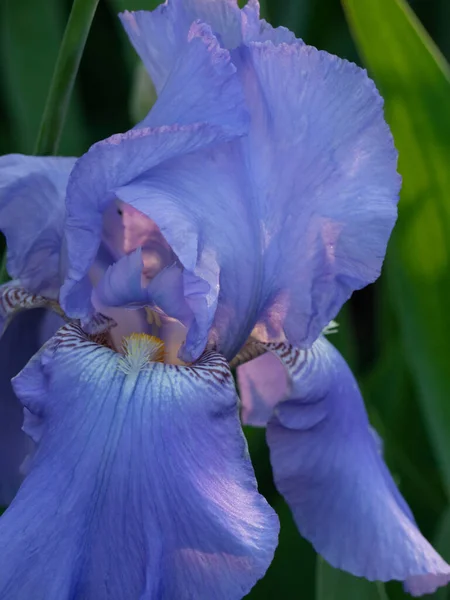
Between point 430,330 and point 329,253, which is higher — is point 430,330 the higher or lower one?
the lower one

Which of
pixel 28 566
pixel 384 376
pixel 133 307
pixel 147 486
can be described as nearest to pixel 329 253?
pixel 133 307

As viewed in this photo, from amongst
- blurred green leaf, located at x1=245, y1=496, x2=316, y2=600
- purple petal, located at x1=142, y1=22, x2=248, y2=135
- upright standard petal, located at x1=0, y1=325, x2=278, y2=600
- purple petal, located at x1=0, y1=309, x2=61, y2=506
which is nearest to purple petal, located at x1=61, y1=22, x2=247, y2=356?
purple petal, located at x1=142, y1=22, x2=248, y2=135

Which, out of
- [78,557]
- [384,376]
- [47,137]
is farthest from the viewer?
[384,376]

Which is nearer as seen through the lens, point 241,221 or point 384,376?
point 241,221

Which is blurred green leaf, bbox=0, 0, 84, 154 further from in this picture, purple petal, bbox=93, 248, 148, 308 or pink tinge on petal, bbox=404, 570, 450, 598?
pink tinge on petal, bbox=404, 570, 450, 598

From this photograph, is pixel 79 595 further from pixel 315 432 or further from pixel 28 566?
pixel 315 432

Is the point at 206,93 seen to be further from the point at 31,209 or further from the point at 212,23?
the point at 31,209
